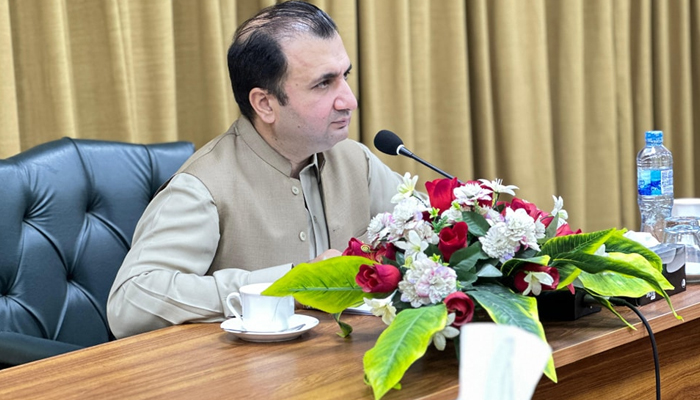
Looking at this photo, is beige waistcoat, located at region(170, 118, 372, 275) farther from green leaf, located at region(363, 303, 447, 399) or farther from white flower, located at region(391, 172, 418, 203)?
green leaf, located at region(363, 303, 447, 399)

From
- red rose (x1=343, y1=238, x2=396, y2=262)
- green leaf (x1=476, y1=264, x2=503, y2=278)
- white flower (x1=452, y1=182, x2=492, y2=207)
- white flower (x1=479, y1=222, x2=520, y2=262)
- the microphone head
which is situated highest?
the microphone head

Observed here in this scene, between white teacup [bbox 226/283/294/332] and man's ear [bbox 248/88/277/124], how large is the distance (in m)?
0.75

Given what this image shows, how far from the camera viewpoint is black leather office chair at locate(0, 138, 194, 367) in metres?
1.86

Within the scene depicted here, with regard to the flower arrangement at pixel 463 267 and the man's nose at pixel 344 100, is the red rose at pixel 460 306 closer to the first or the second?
the flower arrangement at pixel 463 267

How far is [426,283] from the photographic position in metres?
1.17

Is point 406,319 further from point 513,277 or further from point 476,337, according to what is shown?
point 476,337

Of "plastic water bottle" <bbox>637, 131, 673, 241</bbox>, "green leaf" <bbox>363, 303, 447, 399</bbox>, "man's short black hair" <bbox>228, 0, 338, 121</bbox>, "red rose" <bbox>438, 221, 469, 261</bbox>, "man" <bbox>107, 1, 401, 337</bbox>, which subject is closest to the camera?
"green leaf" <bbox>363, 303, 447, 399</bbox>

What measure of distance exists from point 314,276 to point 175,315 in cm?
46

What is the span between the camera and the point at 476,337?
1.66 feet

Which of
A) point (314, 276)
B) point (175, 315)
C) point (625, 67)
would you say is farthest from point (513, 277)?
point (625, 67)

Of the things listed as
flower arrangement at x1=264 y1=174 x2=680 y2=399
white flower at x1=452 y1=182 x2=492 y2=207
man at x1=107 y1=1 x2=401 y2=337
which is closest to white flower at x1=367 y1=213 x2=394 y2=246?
flower arrangement at x1=264 y1=174 x2=680 y2=399

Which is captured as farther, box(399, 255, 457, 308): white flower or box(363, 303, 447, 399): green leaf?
box(399, 255, 457, 308): white flower

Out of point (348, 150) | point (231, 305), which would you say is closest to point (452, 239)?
point (231, 305)

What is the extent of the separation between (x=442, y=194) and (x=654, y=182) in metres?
1.09
